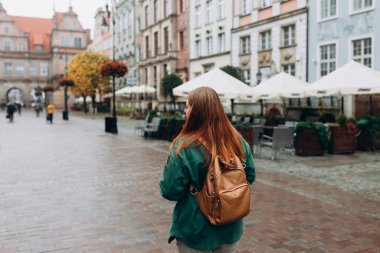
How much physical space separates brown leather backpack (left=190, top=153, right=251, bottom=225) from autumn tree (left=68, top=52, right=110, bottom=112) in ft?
160

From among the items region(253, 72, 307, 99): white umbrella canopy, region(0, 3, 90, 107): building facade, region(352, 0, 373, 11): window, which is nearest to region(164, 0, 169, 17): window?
region(352, 0, 373, 11): window

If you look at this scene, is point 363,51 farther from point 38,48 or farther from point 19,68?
point 38,48

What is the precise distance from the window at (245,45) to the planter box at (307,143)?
1747cm

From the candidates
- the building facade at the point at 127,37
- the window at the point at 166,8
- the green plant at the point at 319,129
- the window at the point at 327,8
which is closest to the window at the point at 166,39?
the window at the point at 166,8

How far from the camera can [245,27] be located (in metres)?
28.8

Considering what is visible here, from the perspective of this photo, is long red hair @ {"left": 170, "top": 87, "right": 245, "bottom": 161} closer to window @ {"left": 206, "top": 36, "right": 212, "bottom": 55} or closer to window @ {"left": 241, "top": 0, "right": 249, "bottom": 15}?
window @ {"left": 241, "top": 0, "right": 249, "bottom": 15}

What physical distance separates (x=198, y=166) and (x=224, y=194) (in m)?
0.22

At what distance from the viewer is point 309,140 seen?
12219 millimetres

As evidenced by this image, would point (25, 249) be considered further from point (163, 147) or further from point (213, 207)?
point (163, 147)

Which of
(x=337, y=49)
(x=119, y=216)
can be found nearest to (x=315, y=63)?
(x=337, y=49)

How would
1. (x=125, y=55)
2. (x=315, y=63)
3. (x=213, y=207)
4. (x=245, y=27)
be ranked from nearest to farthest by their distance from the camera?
(x=213, y=207)
(x=315, y=63)
(x=245, y=27)
(x=125, y=55)

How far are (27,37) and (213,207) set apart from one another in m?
86.6

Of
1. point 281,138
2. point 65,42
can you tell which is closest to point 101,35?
point 65,42

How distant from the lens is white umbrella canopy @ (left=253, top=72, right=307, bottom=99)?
641 inches
